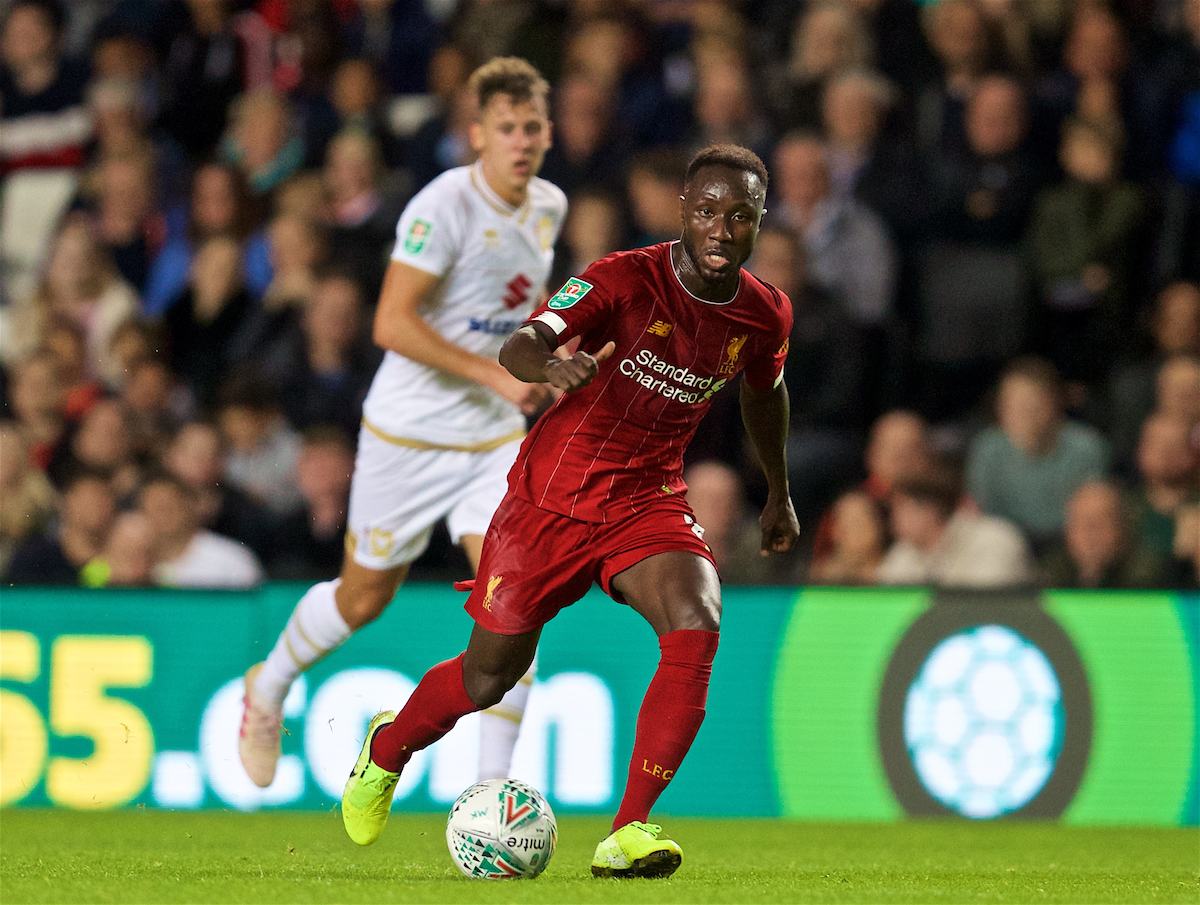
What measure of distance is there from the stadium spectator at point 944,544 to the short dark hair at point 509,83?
3.26m

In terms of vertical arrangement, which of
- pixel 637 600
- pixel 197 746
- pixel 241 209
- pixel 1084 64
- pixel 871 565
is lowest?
pixel 197 746

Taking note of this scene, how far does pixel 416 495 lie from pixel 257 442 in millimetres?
3191

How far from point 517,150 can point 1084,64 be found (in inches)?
197

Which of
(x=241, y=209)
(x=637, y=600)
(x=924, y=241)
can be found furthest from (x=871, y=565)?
(x=241, y=209)

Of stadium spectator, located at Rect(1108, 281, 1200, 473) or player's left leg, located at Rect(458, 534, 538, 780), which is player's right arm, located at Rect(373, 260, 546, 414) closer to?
player's left leg, located at Rect(458, 534, 538, 780)

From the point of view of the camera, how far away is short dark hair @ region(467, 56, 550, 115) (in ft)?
20.9

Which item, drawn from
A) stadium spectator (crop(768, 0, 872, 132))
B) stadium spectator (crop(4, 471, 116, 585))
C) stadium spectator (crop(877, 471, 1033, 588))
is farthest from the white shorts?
stadium spectator (crop(768, 0, 872, 132))

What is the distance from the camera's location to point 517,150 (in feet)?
20.9

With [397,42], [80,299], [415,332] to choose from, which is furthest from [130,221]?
[415,332]

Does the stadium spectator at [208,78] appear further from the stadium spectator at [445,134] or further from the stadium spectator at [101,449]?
the stadium spectator at [101,449]

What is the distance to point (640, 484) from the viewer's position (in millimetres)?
5137

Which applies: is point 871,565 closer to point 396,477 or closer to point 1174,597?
point 1174,597

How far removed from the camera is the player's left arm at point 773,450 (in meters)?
5.45

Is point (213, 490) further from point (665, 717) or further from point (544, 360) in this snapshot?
point (544, 360)
